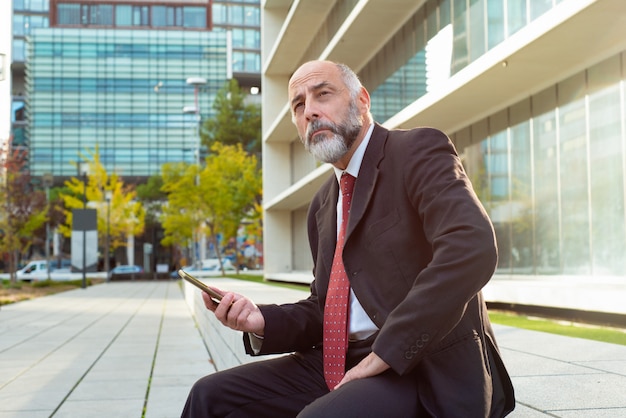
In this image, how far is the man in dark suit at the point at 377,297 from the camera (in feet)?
6.60

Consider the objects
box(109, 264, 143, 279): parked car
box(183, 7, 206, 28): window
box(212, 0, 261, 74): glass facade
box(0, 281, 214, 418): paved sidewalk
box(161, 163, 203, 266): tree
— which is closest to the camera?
box(0, 281, 214, 418): paved sidewalk

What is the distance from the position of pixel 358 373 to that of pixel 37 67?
80.9m

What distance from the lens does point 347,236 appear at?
7.64 feet

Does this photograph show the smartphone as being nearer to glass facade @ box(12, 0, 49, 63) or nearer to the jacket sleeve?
the jacket sleeve

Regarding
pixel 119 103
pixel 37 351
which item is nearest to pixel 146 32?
pixel 119 103

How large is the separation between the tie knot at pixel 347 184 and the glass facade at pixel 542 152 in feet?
35.0

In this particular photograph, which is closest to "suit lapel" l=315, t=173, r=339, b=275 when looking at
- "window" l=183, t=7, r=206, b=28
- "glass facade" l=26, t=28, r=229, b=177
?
"glass facade" l=26, t=28, r=229, b=177

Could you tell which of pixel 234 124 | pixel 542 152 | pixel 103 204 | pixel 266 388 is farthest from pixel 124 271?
pixel 266 388

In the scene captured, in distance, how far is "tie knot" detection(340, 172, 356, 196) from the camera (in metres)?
2.53

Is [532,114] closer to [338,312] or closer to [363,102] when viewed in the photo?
[363,102]

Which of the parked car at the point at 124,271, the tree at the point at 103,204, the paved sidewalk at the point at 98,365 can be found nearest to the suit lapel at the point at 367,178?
the paved sidewalk at the point at 98,365

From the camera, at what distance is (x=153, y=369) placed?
26.2 feet

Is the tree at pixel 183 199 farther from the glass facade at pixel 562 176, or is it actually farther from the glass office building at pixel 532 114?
the glass facade at pixel 562 176

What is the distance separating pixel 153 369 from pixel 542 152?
9.43 meters
